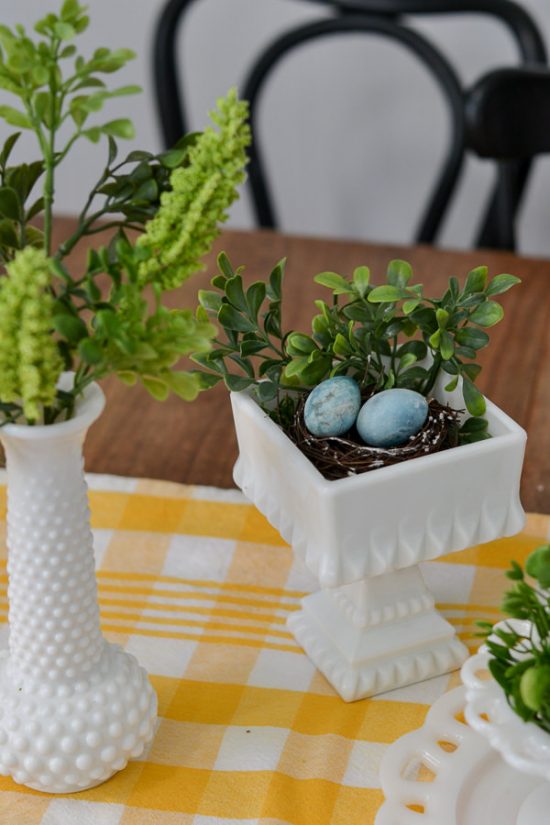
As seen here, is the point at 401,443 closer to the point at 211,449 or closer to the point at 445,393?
the point at 445,393

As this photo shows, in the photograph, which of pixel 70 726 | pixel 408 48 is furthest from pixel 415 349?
pixel 408 48

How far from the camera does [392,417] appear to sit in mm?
792

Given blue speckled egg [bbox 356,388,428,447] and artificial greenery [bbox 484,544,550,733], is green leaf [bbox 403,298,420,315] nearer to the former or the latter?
blue speckled egg [bbox 356,388,428,447]

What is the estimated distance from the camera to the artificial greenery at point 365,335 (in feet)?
2.65

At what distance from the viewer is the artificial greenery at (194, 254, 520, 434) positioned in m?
0.81

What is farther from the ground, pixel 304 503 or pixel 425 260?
pixel 304 503

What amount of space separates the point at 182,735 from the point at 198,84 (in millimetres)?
1786

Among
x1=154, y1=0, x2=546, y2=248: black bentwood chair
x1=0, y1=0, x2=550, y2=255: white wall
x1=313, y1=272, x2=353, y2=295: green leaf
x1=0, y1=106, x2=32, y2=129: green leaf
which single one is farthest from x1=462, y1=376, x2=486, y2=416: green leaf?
x1=0, y1=0, x2=550, y2=255: white wall

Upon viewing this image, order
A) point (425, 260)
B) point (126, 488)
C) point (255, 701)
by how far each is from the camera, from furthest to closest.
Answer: point (425, 260), point (126, 488), point (255, 701)

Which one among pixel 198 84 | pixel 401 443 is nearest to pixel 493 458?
pixel 401 443

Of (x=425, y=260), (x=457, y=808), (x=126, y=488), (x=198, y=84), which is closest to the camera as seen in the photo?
(x=457, y=808)

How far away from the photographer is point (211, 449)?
3.75ft

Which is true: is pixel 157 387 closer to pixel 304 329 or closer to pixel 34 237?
pixel 34 237

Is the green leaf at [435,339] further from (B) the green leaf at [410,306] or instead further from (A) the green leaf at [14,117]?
(A) the green leaf at [14,117]
